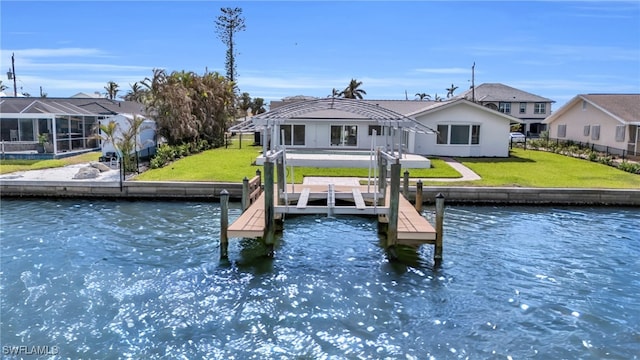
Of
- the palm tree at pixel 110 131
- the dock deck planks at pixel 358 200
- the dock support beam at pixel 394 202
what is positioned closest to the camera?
the dock support beam at pixel 394 202

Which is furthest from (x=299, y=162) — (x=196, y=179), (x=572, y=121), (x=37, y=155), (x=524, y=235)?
(x=572, y=121)

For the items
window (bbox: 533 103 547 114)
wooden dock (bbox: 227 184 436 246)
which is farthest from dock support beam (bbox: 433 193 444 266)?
window (bbox: 533 103 547 114)

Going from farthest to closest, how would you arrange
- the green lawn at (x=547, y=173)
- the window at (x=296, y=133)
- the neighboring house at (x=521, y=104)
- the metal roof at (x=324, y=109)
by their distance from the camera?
the neighboring house at (x=521, y=104)
the window at (x=296, y=133)
the green lawn at (x=547, y=173)
the metal roof at (x=324, y=109)

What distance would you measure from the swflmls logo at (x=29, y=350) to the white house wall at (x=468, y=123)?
24305mm

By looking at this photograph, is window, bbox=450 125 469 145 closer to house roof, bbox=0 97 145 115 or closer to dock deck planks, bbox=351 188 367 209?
dock deck planks, bbox=351 188 367 209

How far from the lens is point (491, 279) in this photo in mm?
9953

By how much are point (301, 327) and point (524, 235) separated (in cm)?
845

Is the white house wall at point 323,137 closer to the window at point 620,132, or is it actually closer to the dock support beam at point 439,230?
the window at point 620,132

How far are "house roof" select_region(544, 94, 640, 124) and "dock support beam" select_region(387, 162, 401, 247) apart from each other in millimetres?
25885

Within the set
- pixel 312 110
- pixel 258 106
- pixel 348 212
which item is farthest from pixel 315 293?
pixel 258 106

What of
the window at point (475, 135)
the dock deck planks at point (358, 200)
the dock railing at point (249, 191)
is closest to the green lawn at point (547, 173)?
the window at point (475, 135)

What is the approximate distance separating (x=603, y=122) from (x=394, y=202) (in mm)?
28738

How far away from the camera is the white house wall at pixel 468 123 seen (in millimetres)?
28812

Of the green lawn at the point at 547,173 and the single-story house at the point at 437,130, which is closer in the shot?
the green lawn at the point at 547,173
